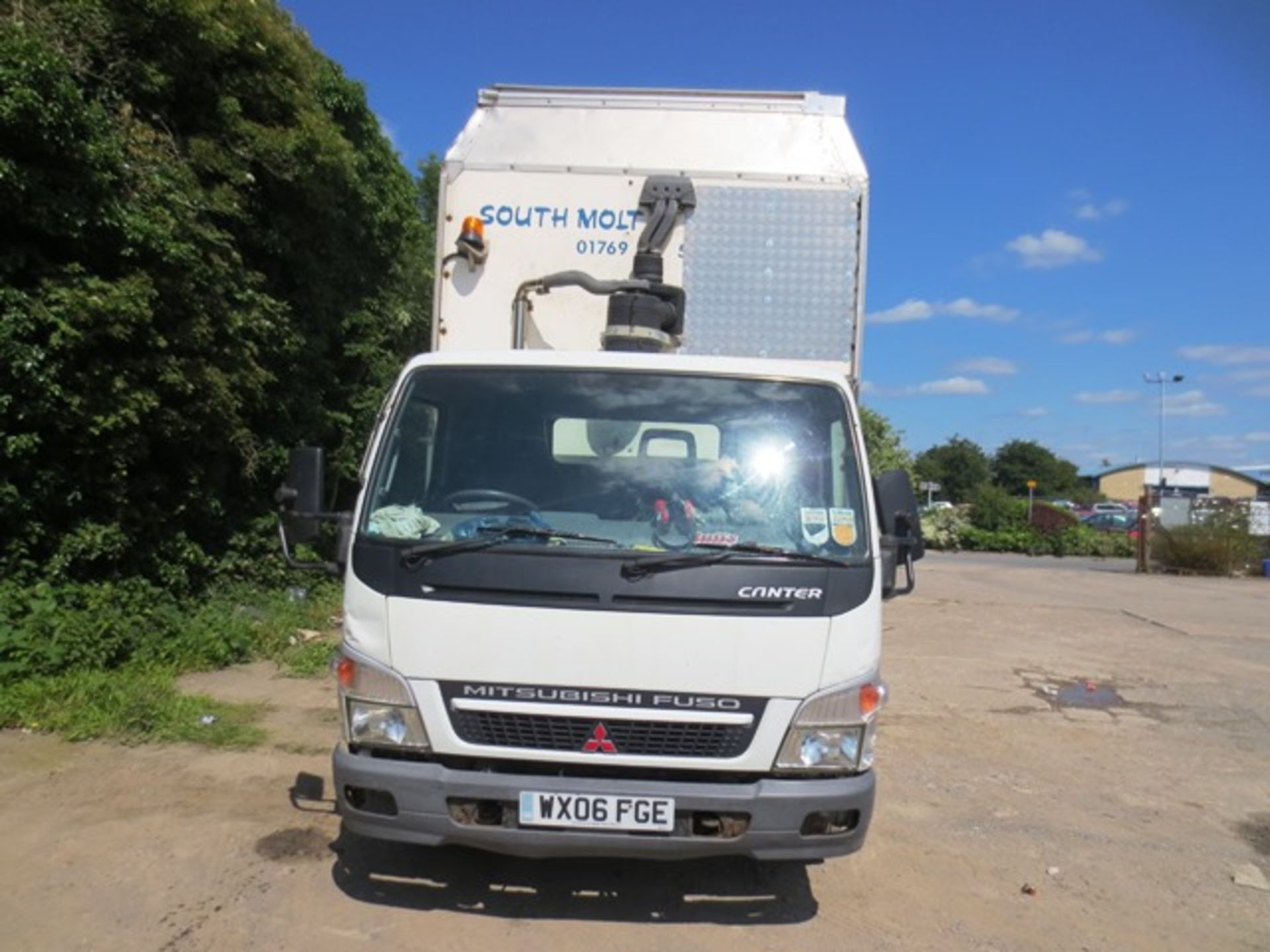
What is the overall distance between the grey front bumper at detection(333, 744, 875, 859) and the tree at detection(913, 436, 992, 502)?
269 ft

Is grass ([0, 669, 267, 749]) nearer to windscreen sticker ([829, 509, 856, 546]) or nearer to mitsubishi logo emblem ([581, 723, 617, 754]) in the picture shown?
mitsubishi logo emblem ([581, 723, 617, 754])

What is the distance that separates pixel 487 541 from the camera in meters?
3.49

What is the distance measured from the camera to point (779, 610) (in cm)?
338

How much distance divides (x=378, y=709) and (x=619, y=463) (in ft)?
4.37

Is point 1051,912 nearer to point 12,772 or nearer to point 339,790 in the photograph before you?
point 339,790

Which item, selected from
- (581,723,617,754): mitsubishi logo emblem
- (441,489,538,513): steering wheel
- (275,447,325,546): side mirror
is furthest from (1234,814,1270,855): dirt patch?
(275,447,325,546): side mirror

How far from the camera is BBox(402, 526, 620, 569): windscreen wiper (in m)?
3.44

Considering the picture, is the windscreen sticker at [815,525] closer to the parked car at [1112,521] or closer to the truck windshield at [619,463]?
the truck windshield at [619,463]

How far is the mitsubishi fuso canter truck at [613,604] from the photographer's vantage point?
3338 millimetres

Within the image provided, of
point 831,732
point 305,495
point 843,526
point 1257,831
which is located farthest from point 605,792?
point 1257,831

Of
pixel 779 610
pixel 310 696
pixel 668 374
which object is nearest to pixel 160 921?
pixel 779 610

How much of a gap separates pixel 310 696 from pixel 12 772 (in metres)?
2.13

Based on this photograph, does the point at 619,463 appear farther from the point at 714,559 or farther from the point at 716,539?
the point at 714,559

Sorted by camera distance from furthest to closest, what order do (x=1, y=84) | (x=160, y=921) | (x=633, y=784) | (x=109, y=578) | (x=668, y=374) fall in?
(x=109, y=578) → (x=1, y=84) → (x=668, y=374) → (x=160, y=921) → (x=633, y=784)
